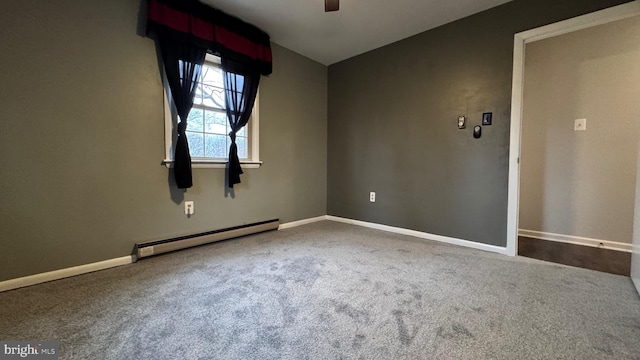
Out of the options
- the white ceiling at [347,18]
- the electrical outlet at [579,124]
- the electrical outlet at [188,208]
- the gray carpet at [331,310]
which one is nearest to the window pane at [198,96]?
the white ceiling at [347,18]

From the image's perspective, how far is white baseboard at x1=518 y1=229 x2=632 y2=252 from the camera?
2.67m

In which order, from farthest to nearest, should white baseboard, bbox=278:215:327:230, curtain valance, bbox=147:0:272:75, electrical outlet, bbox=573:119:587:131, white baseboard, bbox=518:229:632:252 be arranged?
white baseboard, bbox=278:215:327:230 → electrical outlet, bbox=573:119:587:131 → white baseboard, bbox=518:229:632:252 → curtain valance, bbox=147:0:272:75

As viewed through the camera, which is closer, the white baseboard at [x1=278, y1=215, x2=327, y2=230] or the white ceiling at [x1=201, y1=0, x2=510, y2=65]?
the white ceiling at [x1=201, y1=0, x2=510, y2=65]

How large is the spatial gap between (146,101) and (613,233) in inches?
192

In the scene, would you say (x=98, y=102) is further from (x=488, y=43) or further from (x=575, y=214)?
(x=575, y=214)

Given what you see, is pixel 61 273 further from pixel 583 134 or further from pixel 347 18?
pixel 583 134

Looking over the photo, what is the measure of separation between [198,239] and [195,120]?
1216 mm

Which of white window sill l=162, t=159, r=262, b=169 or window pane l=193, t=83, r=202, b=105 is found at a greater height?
window pane l=193, t=83, r=202, b=105

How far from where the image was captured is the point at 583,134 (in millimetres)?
2824

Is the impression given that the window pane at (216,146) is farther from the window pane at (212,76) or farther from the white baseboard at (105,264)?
the white baseboard at (105,264)

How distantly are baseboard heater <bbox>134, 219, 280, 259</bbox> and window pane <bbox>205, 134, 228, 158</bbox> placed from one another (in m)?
0.84

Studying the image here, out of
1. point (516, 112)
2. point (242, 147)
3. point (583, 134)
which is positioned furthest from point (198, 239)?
point (583, 134)

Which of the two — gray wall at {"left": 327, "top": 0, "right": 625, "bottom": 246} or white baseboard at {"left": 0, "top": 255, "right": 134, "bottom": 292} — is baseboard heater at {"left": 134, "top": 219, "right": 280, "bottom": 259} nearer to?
white baseboard at {"left": 0, "top": 255, "right": 134, "bottom": 292}

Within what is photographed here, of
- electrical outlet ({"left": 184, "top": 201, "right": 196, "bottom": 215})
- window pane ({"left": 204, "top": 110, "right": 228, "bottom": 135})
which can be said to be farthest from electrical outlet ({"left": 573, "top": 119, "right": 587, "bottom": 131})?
electrical outlet ({"left": 184, "top": 201, "right": 196, "bottom": 215})
